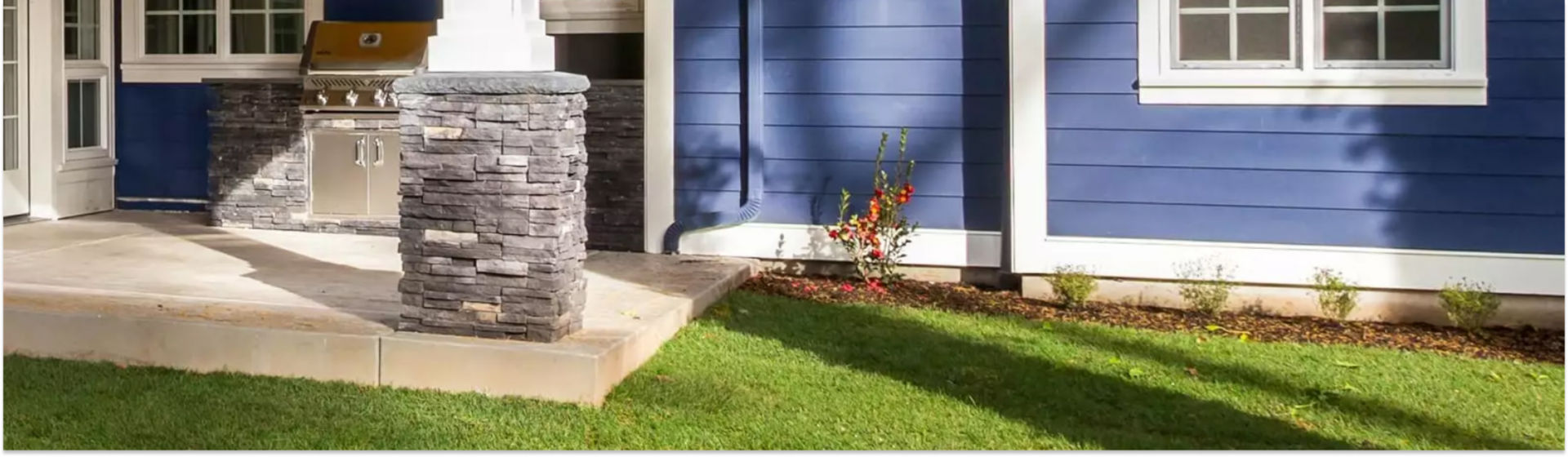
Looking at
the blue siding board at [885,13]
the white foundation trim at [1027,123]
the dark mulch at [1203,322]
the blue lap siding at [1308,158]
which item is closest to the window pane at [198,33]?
the blue siding board at [885,13]

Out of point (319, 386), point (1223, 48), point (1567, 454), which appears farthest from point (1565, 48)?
point (319, 386)

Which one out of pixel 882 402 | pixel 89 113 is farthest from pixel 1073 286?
pixel 89 113

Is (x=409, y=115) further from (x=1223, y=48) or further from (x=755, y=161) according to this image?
(x=1223, y=48)

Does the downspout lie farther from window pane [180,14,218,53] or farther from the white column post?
window pane [180,14,218,53]

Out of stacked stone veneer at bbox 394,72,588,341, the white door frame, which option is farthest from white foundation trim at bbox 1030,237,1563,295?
the white door frame

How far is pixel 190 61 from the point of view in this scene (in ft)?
29.1

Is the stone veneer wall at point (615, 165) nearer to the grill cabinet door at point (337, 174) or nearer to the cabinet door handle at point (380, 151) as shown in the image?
the cabinet door handle at point (380, 151)

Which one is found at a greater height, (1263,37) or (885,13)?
(885,13)

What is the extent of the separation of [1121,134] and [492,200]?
3.12 meters

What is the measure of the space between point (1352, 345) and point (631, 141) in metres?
3.52

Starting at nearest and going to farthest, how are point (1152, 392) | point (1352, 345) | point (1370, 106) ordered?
point (1152, 392), point (1352, 345), point (1370, 106)

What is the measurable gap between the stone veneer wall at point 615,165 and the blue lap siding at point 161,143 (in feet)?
8.98

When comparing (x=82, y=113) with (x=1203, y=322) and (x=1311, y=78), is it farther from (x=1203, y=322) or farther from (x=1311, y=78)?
(x=1311, y=78)

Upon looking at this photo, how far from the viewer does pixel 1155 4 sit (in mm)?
6672
